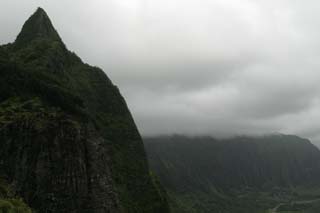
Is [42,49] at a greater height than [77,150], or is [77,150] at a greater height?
[42,49]

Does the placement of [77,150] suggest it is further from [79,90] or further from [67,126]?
[79,90]

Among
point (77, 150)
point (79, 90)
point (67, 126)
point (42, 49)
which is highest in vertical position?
point (42, 49)

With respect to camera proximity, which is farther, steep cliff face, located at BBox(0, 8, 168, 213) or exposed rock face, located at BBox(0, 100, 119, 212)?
steep cliff face, located at BBox(0, 8, 168, 213)

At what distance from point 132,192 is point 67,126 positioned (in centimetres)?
6095

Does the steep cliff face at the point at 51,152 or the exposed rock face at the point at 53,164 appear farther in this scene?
the steep cliff face at the point at 51,152

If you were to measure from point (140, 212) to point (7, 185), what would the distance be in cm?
6378

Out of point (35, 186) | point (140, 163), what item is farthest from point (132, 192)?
point (35, 186)

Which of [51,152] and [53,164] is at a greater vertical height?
[51,152]

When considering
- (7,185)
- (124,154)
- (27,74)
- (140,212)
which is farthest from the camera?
(124,154)

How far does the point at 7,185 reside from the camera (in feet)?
256

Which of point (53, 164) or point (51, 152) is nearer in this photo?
point (53, 164)

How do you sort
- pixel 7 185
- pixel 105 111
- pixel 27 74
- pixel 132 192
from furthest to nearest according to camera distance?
pixel 105 111, pixel 132 192, pixel 27 74, pixel 7 185

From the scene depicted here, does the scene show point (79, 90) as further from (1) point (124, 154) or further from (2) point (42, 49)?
(1) point (124, 154)

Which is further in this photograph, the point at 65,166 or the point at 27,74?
the point at 27,74
